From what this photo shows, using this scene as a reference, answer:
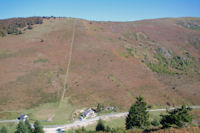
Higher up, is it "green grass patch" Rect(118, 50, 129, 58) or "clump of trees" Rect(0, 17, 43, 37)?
"clump of trees" Rect(0, 17, 43, 37)

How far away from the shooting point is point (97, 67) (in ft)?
206

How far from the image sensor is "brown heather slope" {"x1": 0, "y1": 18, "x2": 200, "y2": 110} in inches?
1882

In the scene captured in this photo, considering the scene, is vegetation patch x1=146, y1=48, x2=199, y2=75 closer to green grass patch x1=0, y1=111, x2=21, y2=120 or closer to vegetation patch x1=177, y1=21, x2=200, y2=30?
green grass patch x1=0, y1=111, x2=21, y2=120

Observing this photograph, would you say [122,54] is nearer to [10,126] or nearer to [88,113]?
[88,113]

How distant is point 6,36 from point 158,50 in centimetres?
8245

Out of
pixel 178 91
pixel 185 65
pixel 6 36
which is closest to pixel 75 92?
pixel 178 91

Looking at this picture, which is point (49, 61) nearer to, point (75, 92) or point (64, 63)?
point (64, 63)

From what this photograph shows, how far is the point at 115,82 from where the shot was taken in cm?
5556

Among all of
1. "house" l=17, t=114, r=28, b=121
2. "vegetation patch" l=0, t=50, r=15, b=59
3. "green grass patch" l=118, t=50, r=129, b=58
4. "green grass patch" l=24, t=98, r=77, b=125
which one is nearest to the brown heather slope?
"vegetation patch" l=0, t=50, r=15, b=59

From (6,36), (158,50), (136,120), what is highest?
(6,36)

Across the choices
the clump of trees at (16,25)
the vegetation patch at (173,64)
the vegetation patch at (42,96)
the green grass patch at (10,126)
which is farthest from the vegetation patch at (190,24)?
the green grass patch at (10,126)

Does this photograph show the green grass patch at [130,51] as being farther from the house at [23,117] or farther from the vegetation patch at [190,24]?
the vegetation patch at [190,24]

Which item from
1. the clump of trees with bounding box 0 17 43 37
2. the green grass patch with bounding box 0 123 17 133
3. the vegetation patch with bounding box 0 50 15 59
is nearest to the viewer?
the green grass patch with bounding box 0 123 17 133

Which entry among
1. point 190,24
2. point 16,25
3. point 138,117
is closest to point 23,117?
point 138,117
